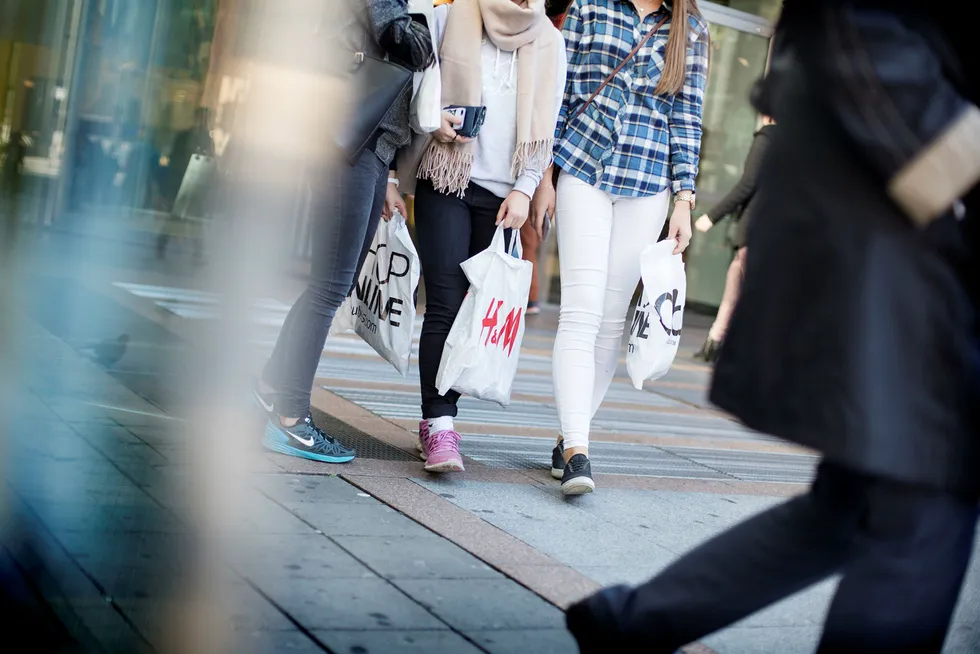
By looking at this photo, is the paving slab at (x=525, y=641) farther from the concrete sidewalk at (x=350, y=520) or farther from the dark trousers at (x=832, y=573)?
the dark trousers at (x=832, y=573)


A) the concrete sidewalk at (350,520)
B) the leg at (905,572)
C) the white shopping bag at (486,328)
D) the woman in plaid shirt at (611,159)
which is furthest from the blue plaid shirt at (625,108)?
the leg at (905,572)

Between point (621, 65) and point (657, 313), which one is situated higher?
point (621, 65)

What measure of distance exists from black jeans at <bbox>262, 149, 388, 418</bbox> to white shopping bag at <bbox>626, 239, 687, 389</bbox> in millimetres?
955

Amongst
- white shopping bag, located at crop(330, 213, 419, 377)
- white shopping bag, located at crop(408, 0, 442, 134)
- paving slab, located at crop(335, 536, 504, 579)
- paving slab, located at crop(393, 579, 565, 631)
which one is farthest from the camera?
white shopping bag, located at crop(330, 213, 419, 377)

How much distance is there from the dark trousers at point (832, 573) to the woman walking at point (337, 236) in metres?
1.87

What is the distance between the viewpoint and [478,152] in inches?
154

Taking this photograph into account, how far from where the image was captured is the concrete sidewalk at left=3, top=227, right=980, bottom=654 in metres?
2.44

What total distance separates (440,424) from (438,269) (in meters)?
0.52

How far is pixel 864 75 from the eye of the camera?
5.48ft

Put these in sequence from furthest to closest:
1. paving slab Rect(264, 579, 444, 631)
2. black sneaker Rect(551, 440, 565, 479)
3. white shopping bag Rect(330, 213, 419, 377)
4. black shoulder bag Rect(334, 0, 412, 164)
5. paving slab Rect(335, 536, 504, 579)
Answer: black sneaker Rect(551, 440, 565, 479)
white shopping bag Rect(330, 213, 419, 377)
black shoulder bag Rect(334, 0, 412, 164)
paving slab Rect(335, 536, 504, 579)
paving slab Rect(264, 579, 444, 631)

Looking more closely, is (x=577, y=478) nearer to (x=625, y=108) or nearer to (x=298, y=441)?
(x=298, y=441)

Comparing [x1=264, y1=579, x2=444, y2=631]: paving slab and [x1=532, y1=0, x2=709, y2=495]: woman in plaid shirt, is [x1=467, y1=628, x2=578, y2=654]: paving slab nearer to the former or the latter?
[x1=264, y1=579, x2=444, y2=631]: paving slab

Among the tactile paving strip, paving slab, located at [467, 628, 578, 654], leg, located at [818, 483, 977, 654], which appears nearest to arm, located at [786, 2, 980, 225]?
leg, located at [818, 483, 977, 654]

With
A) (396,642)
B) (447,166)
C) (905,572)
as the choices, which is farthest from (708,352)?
(905,572)
